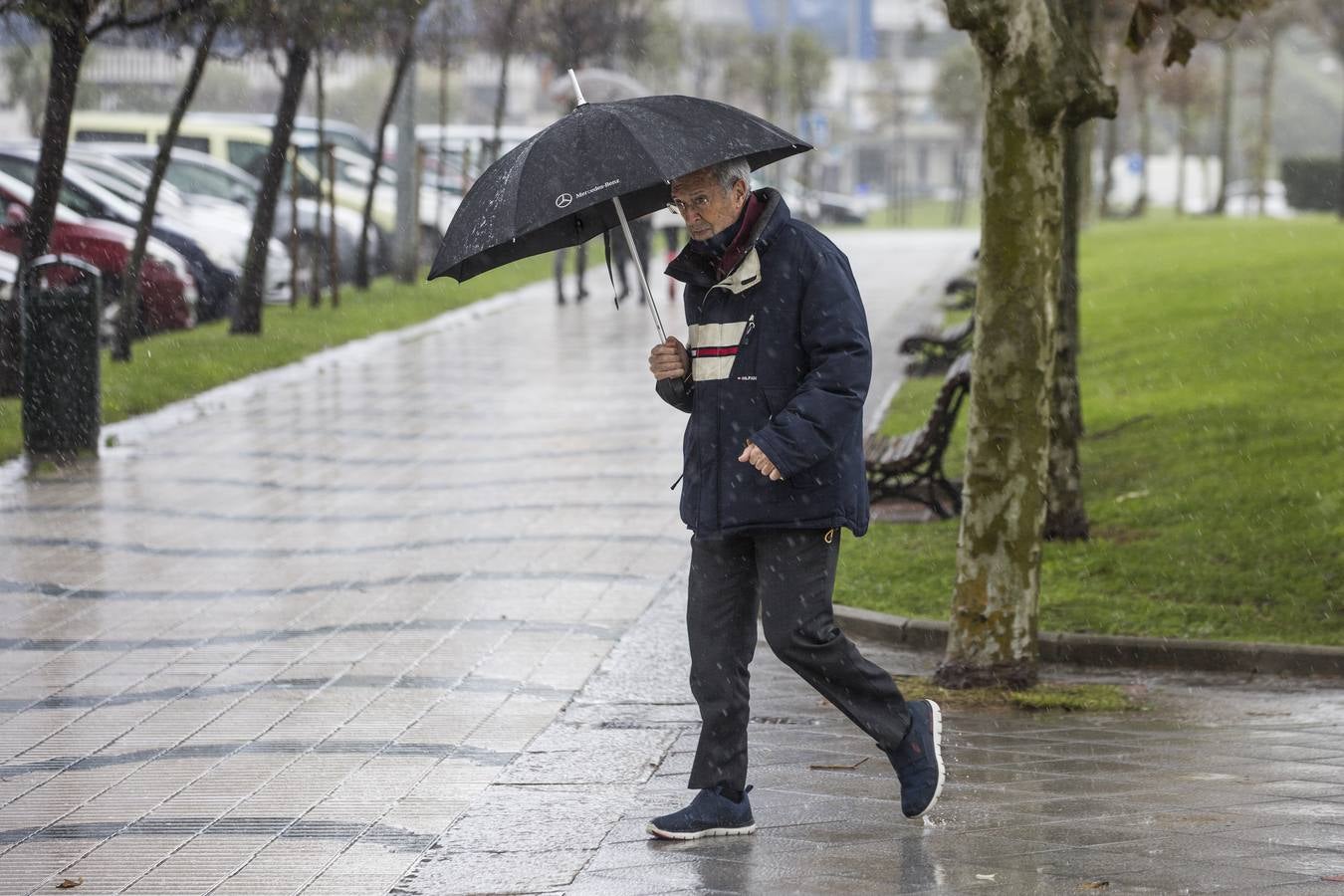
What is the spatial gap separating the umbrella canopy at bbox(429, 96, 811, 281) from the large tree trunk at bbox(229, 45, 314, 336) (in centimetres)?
1415

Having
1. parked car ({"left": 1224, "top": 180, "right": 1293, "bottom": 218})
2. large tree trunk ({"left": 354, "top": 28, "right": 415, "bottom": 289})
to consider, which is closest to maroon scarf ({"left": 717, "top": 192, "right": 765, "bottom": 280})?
large tree trunk ({"left": 354, "top": 28, "right": 415, "bottom": 289})

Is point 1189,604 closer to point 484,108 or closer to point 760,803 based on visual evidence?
point 760,803

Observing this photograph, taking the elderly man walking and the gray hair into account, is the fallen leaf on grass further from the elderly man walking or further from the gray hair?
the gray hair

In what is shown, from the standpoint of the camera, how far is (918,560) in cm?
911

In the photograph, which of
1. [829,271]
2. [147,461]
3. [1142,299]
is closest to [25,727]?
[829,271]

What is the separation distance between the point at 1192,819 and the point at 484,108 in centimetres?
7826

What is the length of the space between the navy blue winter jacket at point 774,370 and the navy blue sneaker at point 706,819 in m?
0.70

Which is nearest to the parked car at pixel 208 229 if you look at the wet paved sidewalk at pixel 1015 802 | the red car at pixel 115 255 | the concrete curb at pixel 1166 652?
the red car at pixel 115 255

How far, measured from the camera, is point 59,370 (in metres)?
11.9

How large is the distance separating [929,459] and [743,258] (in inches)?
218

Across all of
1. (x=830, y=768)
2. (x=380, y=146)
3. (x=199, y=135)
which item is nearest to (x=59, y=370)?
(x=830, y=768)

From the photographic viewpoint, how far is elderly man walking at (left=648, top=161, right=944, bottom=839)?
485cm

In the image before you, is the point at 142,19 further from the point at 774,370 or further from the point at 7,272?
the point at 774,370

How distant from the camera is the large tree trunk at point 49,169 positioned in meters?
13.5
